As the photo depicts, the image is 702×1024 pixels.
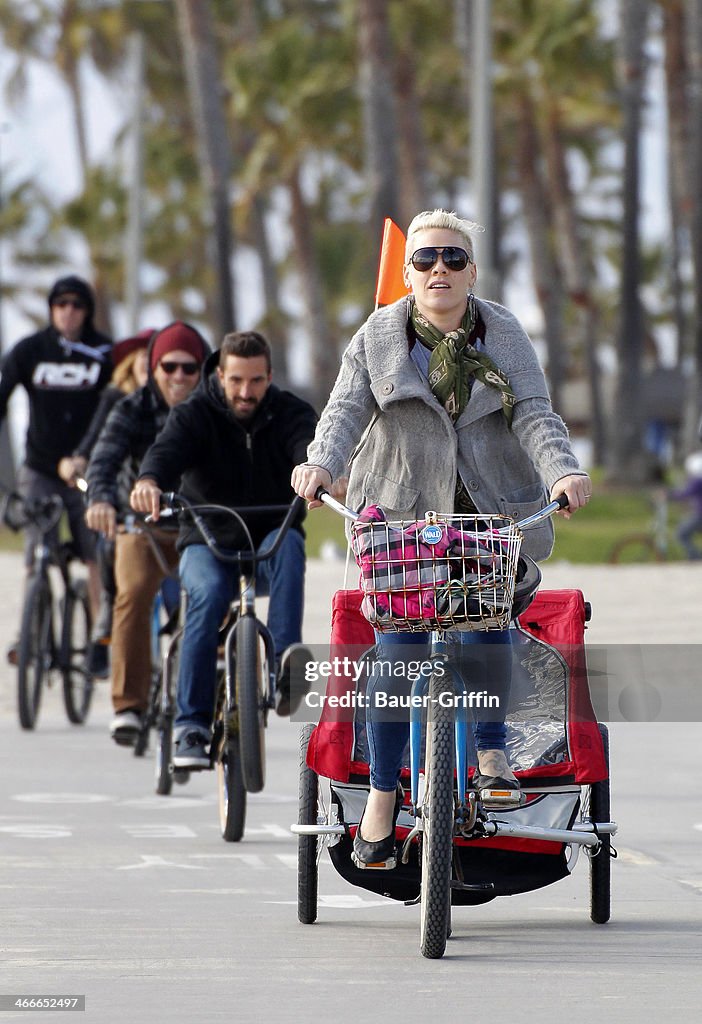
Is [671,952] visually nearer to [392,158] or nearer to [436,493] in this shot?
[436,493]

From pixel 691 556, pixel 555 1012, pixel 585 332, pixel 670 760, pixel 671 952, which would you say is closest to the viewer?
pixel 555 1012

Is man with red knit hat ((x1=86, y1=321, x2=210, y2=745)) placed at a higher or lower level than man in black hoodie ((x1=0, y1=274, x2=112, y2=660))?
lower

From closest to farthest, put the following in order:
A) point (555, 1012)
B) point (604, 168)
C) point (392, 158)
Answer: point (555, 1012), point (392, 158), point (604, 168)

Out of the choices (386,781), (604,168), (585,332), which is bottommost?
(386,781)

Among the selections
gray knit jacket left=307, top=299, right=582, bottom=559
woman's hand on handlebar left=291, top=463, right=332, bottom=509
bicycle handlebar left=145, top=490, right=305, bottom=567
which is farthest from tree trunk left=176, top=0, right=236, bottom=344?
woman's hand on handlebar left=291, top=463, right=332, bottom=509

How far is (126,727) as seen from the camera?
31.3ft

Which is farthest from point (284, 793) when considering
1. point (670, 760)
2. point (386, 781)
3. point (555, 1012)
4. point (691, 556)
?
point (691, 556)

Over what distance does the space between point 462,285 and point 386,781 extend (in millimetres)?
1407

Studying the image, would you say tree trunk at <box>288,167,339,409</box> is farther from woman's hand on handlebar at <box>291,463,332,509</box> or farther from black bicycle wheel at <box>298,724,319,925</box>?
woman's hand on handlebar at <box>291,463,332,509</box>

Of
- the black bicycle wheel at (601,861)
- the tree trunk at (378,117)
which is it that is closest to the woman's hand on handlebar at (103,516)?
the black bicycle wheel at (601,861)

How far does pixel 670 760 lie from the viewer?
10.8 metres

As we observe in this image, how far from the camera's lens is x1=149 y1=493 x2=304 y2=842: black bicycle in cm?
757

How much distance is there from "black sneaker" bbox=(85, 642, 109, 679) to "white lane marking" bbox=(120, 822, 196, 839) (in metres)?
2.95

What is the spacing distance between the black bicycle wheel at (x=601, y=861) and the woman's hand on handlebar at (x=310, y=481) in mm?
1064
